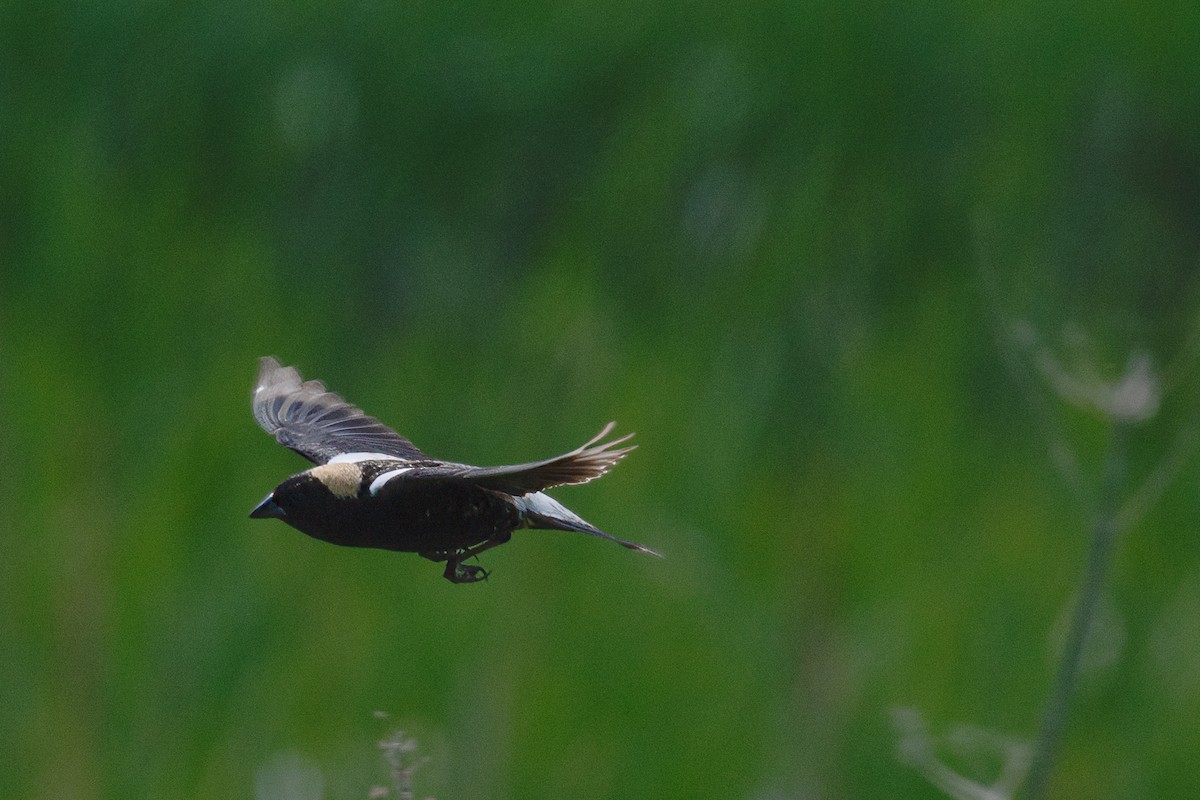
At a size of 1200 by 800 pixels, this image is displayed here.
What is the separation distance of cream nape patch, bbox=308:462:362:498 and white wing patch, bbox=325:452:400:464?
0.04 meters

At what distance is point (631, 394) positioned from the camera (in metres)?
2.17

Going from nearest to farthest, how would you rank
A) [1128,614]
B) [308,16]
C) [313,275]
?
[1128,614], [313,275], [308,16]

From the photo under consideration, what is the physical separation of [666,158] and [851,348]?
34 cm

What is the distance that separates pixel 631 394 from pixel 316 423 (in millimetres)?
980

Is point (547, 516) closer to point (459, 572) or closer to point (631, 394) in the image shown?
point (459, 572)

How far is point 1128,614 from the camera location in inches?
81.8

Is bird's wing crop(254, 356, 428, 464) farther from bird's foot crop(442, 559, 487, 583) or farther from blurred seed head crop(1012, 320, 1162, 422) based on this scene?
blurred seed head crop(1012, 320, 1162, 422)

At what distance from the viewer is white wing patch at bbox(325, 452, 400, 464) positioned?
3.19ft

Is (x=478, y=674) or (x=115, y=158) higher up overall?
(x=115, y=158)

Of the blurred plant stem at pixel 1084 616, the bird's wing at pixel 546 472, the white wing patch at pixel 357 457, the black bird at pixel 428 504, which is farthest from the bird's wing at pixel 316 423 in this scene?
the blurred plant stem at pixel 1084 616

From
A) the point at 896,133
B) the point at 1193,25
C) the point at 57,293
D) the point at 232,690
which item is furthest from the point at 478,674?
the point at 1193,25

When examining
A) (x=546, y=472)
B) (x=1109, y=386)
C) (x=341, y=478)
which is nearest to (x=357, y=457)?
(x=341, y=478)

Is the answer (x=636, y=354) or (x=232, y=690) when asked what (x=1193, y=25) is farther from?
(x=232, y=690)

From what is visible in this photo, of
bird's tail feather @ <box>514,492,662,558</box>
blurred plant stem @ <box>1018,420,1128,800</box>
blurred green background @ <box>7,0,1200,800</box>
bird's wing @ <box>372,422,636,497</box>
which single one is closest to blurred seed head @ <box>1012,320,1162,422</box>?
blurred plant stem @ <box>1018,420,1128,800</box>
